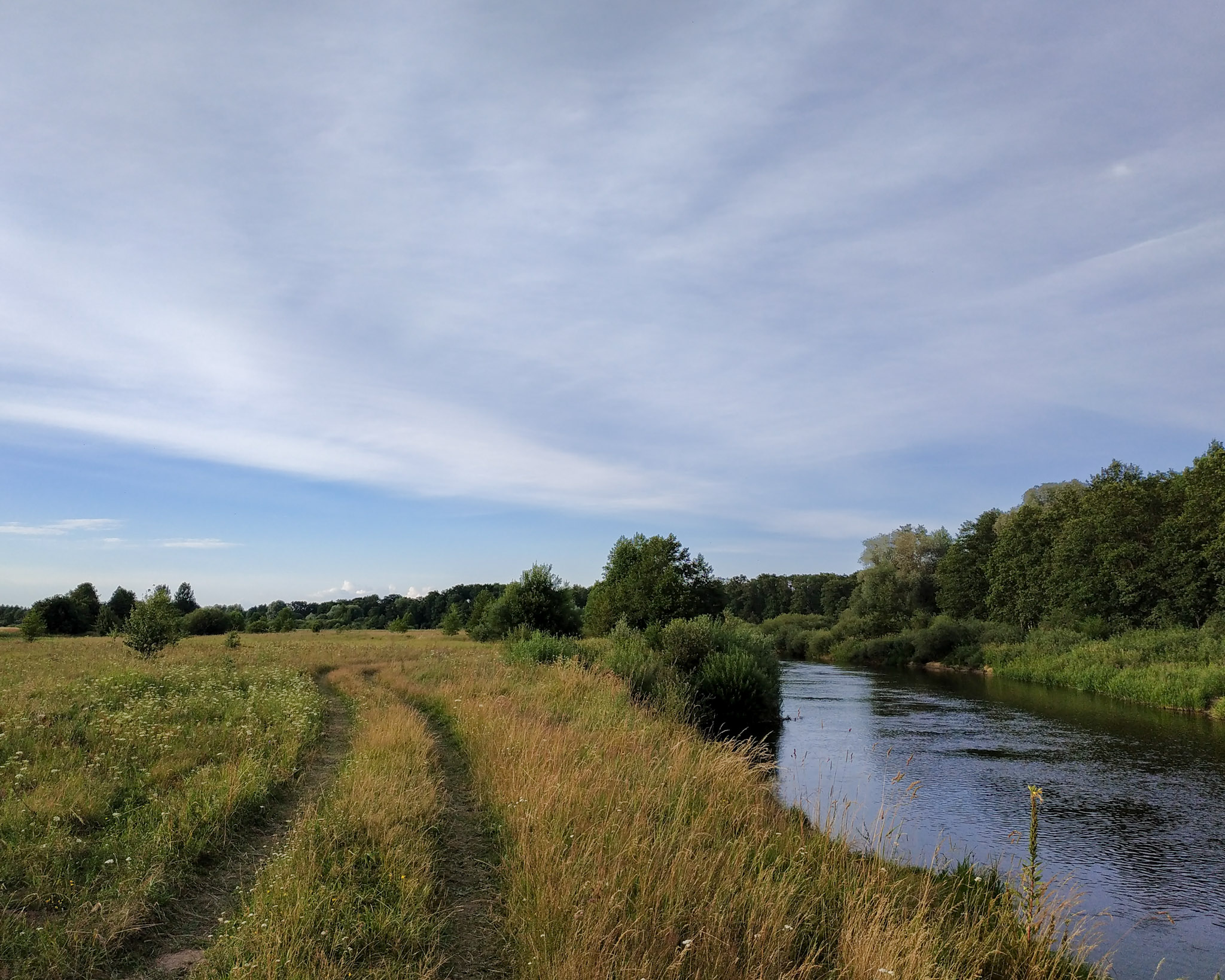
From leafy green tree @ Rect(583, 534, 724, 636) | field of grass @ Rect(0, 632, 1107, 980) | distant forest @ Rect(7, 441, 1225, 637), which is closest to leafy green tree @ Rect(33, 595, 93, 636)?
distant forest @ Rect(7, 441, 1225, 637)

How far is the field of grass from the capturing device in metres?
4.80

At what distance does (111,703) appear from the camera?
47.1 ft

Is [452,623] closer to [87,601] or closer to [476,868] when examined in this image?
[87,601]

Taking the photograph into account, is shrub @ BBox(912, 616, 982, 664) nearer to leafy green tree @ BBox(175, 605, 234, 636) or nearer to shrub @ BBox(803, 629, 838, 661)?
shrub @ BBox(803, 629, 838, 661)

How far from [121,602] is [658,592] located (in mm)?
76054

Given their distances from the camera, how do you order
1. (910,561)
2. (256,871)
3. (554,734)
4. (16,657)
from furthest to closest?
(910,561) → (16,657) → (554,734) → (256,871)

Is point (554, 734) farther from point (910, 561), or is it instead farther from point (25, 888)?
point (910, 561)

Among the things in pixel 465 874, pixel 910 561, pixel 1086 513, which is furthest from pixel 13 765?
pixel 910 561

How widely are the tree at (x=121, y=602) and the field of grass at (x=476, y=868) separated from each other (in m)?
84.5

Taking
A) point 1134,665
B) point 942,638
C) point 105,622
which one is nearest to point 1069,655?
point 1134,665

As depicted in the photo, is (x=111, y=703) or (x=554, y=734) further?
(x=111, y=703)

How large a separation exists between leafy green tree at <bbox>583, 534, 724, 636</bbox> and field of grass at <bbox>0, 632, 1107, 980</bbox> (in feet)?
94.3

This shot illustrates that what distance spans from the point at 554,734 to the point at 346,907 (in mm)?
5580

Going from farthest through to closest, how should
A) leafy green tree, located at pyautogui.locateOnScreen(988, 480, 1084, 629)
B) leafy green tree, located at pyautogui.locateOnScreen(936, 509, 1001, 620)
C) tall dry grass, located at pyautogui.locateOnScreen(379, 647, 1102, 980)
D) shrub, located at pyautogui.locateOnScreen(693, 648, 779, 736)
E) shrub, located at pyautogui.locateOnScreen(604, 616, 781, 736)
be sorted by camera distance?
leafy green tree, located at pyautogui.locateOnScreen(936, 509, 1001, 620) → leafy green tree, located at pyautogui.locateOnScreen(988, 480, 1084, 629) → shrub, located at pyautogui.locateOnScreen(693, 648, 779, 736) → shrub, located at pyautogui.locateOnScreen(604, 616, 781, 736) → tall dry grass, located at pyautogui.locateOnScreen(379, 647, 1102, 980)
